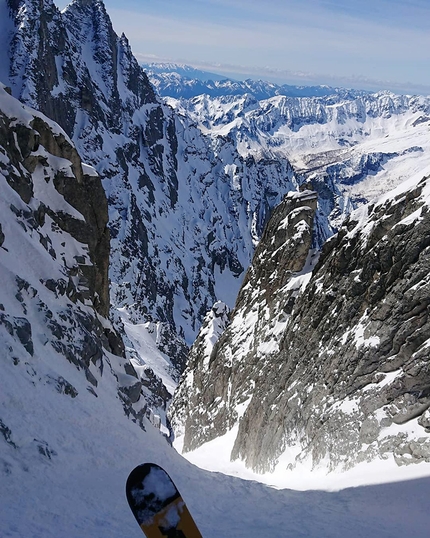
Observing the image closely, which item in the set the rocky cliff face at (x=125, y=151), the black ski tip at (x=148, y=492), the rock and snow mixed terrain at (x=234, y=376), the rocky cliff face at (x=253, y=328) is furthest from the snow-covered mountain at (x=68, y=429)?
the rocky cliff face at (x=125, y=151)

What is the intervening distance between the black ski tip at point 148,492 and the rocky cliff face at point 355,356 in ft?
60.1

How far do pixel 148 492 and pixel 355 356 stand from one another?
23799 mm

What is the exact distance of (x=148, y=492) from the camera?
4078 millimetres

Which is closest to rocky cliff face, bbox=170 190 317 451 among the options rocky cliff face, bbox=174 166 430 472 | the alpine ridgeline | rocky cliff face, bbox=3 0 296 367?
the alpine ridgeline

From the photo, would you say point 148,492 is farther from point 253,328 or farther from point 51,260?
point 253,328

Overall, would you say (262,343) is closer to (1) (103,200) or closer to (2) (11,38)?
(1) (103,200)

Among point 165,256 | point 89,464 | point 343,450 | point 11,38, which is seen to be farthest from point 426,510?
point 165,256

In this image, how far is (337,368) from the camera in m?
27.6

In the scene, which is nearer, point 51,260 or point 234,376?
point 51,260

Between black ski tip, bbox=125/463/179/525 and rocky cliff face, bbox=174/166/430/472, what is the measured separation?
721 inches

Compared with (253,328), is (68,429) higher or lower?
higher

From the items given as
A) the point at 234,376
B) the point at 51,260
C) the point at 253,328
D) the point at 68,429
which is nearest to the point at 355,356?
the point at 68,429

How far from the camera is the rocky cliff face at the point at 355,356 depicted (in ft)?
72.7

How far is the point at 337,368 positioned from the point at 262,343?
18.6 meters
